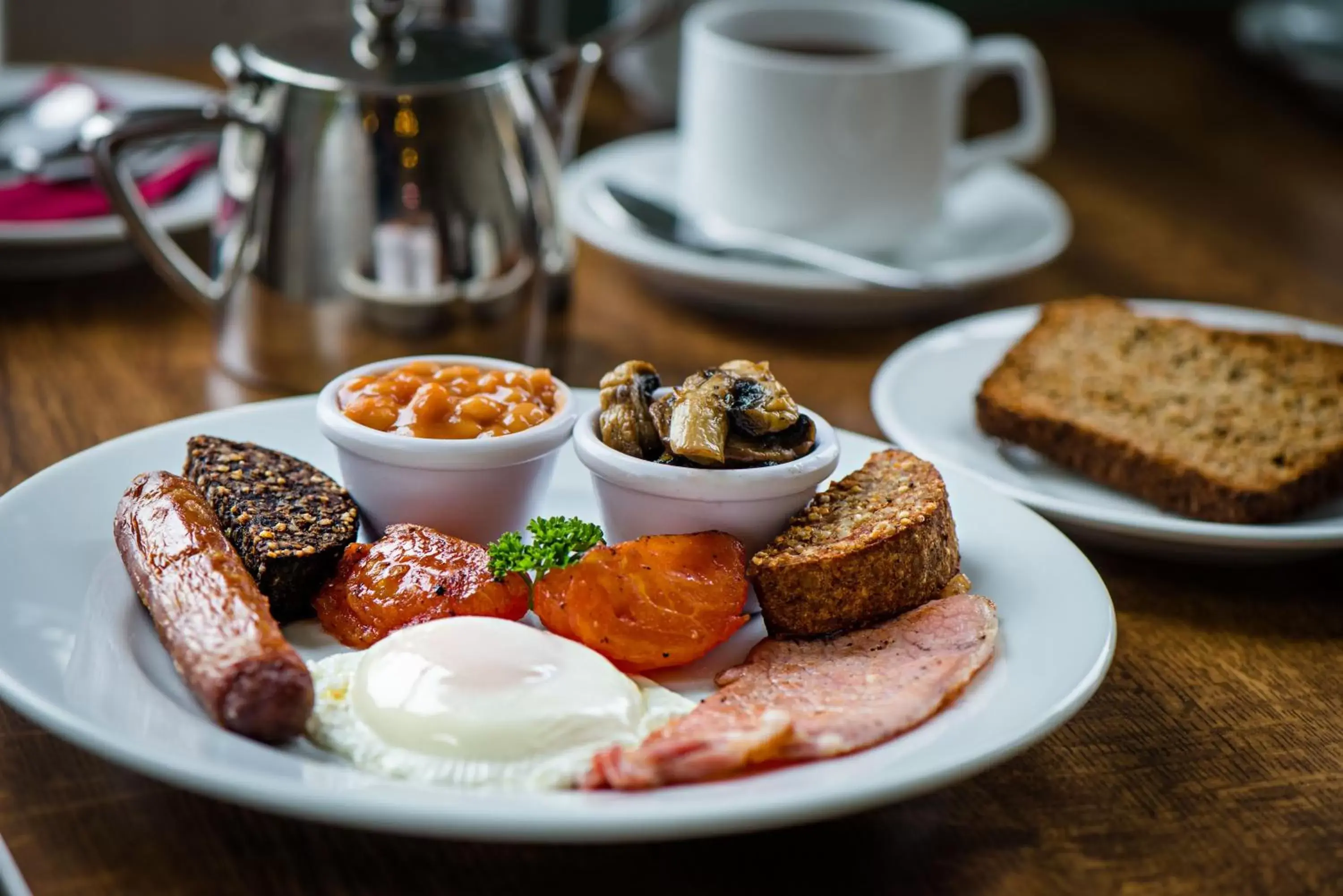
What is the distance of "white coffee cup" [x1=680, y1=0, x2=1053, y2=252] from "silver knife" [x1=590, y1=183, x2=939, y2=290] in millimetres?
19

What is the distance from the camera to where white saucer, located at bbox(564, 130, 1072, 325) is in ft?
6.55

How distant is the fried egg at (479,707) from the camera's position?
100 centimetres

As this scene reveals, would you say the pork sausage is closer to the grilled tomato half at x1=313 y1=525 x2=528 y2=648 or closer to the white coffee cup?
the grilled tomato half at x1=313 y1=525 x2=528 y2=648

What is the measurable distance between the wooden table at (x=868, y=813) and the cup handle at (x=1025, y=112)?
0.21 meters

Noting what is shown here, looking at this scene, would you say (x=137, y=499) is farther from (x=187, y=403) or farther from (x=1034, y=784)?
(x=1034, y=784)

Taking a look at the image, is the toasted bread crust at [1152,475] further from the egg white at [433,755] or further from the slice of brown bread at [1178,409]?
the egg white at [433,755]

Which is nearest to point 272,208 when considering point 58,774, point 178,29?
point 58,774

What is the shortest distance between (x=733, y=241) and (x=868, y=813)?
3.82 feet

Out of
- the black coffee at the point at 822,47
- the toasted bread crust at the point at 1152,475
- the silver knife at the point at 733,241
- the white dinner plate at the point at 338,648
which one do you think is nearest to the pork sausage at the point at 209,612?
the white dinner plate at the point at 338,648

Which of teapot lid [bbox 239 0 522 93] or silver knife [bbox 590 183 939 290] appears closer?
teapot lid [bbox 239 0 522 93]

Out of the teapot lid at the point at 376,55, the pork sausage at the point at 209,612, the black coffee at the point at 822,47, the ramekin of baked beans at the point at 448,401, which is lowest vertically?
the pork sausage at the point at 209,612

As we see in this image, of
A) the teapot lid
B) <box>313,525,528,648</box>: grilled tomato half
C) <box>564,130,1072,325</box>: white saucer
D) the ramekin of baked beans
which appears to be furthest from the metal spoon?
<box>313,525,528,648</box>: grilled tomato half

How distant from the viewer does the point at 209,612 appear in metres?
1.06

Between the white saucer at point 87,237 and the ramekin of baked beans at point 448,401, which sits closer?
the ramekin of baked beans at point 448,401
